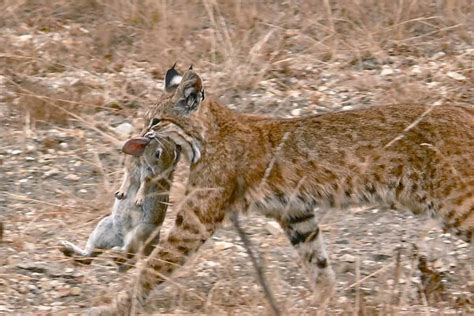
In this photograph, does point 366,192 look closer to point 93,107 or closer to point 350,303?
point 350,303

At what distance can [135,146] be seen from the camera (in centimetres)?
589

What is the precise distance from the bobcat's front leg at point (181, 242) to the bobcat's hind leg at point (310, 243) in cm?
40

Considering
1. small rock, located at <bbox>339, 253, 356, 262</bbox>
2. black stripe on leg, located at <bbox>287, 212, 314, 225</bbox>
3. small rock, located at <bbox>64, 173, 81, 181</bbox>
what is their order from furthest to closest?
small rock, located at <bbox>64, 173, 81, 181</bbox>, small rock, located at <bbox>339, 253, 356, 262</bbox>, black stripe on leg, located at <bbox>287, 212, 314, 225</bbox>

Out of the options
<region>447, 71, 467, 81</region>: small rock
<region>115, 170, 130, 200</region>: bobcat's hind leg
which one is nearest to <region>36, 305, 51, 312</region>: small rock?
<region>115, 170, 130, 200</region>: bobcat's hind leg

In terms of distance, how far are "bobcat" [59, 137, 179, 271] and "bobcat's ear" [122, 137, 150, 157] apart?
0.12ft

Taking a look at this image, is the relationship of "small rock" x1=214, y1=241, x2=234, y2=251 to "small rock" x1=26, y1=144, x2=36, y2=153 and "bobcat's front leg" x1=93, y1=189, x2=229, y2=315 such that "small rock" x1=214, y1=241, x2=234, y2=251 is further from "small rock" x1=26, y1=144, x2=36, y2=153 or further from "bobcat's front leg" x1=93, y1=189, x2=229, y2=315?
"small rock" x1=26, y1=144, x2=36, y2=153

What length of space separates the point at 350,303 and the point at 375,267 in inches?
30.3

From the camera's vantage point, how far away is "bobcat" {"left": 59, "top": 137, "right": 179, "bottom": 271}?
6.04m

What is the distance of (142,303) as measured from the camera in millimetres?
5758

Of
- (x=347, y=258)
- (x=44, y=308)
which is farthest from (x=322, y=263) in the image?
(x=44, y=308)

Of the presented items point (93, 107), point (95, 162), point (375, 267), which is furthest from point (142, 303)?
point (93, 107)

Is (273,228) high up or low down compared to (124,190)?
down

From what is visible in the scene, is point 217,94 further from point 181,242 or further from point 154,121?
point 181,242

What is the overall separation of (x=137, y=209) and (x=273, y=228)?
1.01m
